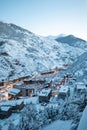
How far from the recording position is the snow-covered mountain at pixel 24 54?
216 feet

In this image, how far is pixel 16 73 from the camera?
2451 inches

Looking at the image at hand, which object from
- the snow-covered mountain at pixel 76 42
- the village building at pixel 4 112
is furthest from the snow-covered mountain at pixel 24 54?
the village building at pixel 4 112

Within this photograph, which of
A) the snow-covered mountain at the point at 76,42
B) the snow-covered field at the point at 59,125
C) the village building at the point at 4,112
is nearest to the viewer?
the snow-covered field at the point at 59,125

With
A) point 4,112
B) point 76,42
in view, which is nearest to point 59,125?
point 4,112

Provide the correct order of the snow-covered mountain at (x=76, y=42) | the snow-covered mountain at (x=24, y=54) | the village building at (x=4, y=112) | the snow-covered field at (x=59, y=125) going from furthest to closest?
the snow-covered mountain at (x=76, y=42)
the snow-covered mountain at (x=24, y=54)
the village building at (x=4, y=112)
the snow-covered field at (x=59, y=125)

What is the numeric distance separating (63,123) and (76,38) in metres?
129

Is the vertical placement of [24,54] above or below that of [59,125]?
above

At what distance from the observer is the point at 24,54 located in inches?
3194

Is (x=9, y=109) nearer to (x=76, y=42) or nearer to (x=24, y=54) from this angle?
(x=24, y=54)

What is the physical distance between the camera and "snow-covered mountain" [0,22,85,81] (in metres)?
65.9

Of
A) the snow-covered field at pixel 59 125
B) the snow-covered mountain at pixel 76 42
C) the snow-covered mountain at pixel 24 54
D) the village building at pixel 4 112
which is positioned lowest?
the village building at pixel 4 112

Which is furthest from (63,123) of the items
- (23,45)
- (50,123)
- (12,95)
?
(23,45)

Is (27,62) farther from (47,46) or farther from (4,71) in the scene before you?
(47,46)

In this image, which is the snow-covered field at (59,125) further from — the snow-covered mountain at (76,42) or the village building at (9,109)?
the snow-covered mountain at (76,42)
